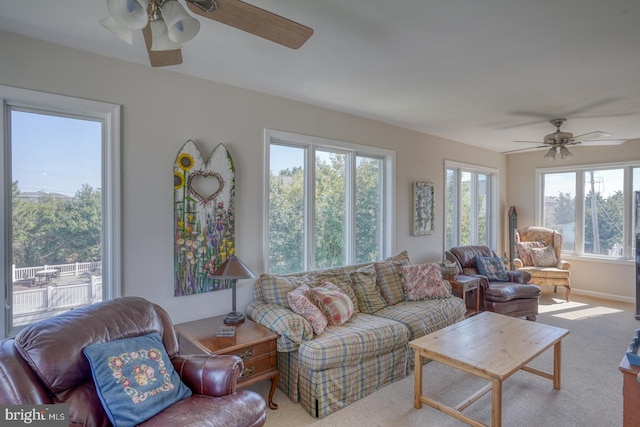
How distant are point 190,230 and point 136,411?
4.73 feet

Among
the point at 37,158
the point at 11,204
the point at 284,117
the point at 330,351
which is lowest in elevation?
the point at 330,351

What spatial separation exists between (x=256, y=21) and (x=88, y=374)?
71.9 inches

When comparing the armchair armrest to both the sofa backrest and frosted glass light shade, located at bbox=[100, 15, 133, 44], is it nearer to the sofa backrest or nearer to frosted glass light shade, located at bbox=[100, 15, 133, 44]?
the sofa backrest

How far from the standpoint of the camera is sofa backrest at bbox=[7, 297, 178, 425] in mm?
1568

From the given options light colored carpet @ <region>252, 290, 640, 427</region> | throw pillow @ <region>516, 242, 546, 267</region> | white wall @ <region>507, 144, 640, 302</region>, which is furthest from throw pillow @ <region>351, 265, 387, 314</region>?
white wall @ <region>507, 144, 640, 302</region>

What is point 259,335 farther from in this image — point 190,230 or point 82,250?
point 82,250

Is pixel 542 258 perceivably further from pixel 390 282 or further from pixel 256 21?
pixel 256 21

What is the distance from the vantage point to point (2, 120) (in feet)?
6.93

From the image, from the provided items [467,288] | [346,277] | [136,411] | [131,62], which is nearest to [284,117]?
[131,62]

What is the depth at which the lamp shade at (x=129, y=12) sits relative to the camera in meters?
1.26

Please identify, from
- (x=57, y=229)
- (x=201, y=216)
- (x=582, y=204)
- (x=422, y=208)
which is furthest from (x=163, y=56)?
(x=582, y=204)

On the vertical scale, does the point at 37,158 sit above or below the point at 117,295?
above

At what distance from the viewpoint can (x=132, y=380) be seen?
1.66 m

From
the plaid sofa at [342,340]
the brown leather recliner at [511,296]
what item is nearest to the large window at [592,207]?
the brown leather recliner at [511,296]
